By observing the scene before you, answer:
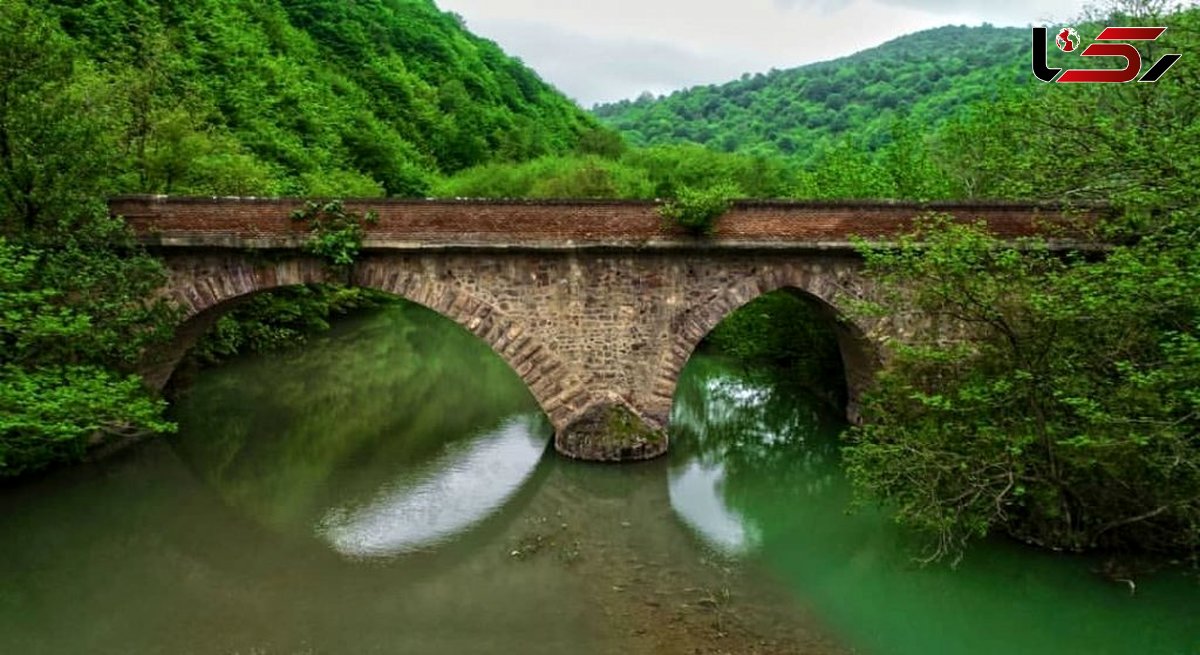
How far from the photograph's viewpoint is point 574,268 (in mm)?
14250

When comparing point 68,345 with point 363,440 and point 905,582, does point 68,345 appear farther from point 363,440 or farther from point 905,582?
point 905,582

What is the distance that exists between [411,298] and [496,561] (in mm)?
4780

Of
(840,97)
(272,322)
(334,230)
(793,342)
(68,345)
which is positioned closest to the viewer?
(68,345)

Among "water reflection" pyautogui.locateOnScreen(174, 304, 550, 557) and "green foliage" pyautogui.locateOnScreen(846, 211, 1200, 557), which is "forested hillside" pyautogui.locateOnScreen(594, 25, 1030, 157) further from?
"green foliage" pyautogui.locateOnScreen(846, 211, 1200, 557)

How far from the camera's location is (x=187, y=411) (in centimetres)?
1852

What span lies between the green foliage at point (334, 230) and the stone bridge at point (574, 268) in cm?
17

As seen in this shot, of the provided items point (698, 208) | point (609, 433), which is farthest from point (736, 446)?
point (698, 208)

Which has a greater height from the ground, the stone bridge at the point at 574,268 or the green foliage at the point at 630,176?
the green foliage at the point at 630,176

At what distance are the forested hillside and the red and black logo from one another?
33.4 meters

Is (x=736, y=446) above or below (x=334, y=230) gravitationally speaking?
below

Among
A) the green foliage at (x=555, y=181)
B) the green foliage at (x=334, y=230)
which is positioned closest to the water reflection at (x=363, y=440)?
the green foliage at (x=334, y=230)

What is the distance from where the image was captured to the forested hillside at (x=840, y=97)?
5631 cm

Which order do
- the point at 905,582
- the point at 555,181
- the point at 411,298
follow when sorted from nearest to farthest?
the point at 905,582, the point at 411,298, the point at 555,181

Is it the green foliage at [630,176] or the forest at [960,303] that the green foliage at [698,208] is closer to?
the forest at [960,303]
